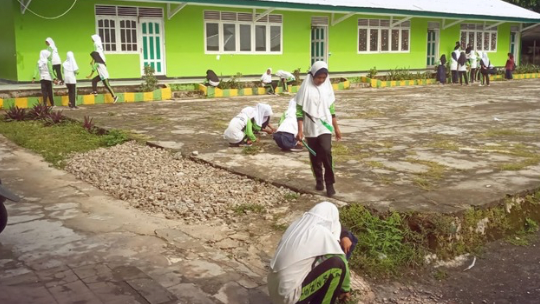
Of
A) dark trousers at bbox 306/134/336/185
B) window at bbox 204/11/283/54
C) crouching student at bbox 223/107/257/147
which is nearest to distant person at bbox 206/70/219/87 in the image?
window at bbox 204/11/283/54

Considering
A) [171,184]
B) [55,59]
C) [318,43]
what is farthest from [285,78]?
[171,184]

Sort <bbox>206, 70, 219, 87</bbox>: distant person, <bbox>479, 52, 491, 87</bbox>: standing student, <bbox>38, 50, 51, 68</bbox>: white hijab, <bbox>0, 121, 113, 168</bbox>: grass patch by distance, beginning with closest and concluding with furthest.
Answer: <bbox>0, 121, 113, 168</bbox>: grass patch
<bbox>38, 50, 51, 68</bbox>: white hijab
<bbox>206, 70, 219, 87</bbox>: distant person
<bbox>479, 52, 491, 87</bbox>: standing student

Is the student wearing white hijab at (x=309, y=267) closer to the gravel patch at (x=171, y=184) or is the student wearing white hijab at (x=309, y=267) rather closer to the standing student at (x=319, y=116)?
the gravel patch at (x=171, y=184)

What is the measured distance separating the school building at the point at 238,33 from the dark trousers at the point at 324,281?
13.5 meters

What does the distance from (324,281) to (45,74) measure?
446 inches

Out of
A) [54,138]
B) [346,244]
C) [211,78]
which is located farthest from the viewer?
[211,78]

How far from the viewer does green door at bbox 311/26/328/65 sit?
67.9 feet

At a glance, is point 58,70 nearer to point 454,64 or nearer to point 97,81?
point 97,81

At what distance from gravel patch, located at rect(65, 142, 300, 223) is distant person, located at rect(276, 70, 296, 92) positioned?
32.8 feet

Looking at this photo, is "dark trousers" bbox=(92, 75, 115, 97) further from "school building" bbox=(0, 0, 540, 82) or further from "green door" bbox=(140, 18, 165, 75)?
"green door" bbox=(140, 18, 165, 75)

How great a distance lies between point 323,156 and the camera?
214 inches

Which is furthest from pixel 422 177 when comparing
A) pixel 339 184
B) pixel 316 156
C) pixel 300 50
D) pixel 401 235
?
pixel 300 50

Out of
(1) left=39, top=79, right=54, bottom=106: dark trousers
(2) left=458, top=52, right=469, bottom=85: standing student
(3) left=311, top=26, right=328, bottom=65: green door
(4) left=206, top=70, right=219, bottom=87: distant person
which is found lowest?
(1) left=39, top=79, right=54, bottom=106: dark trousers

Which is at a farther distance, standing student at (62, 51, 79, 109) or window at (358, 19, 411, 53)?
window at (358, 19, 411, 53)
